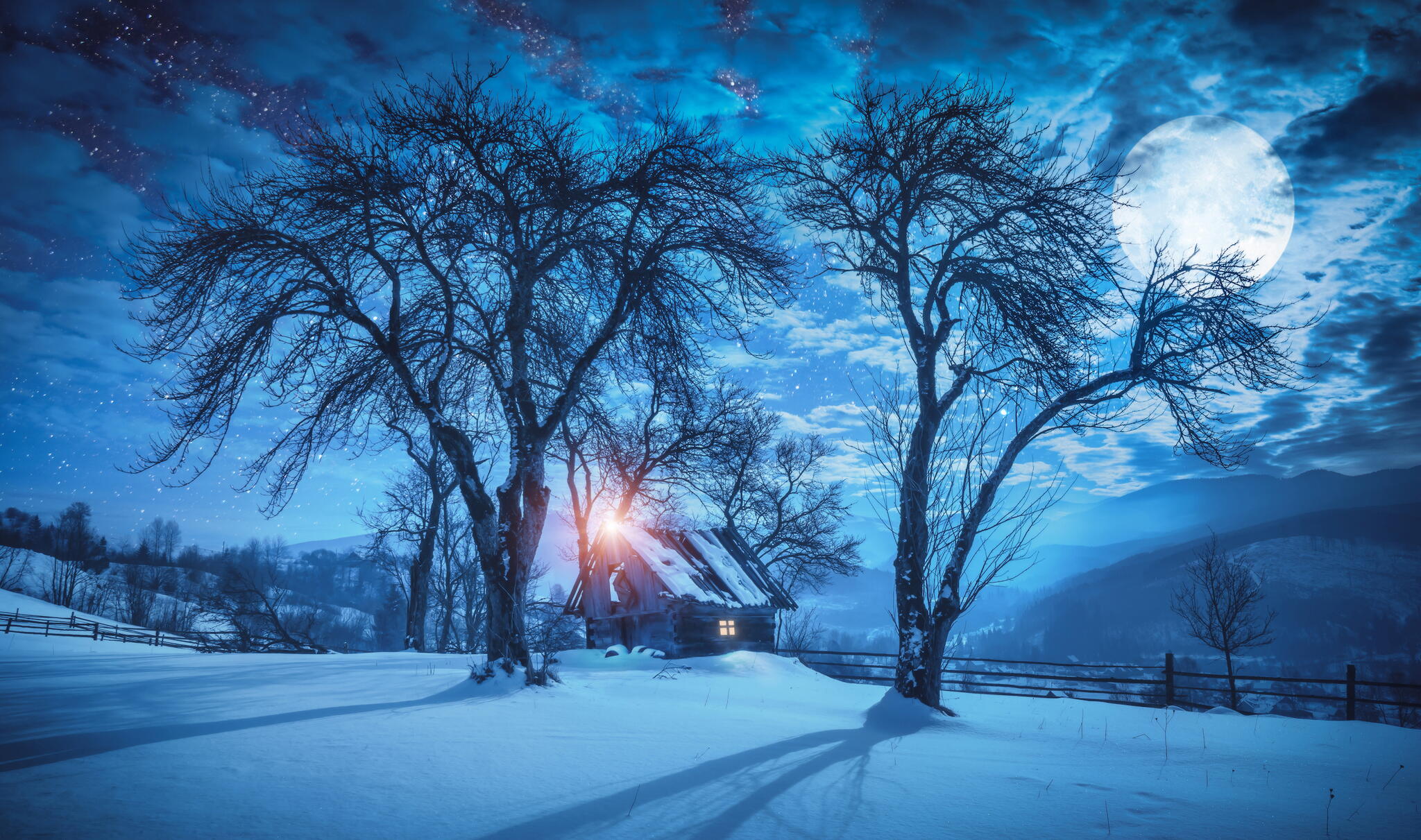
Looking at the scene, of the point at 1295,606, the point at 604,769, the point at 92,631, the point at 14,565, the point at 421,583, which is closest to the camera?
the point at 604,769

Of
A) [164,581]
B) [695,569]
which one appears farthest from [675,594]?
[164,581]

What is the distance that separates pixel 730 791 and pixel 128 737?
4443mm

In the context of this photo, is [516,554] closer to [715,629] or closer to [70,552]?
[715,629]

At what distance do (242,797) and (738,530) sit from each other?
23.1m

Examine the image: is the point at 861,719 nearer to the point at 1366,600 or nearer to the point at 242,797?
the point at 242,797

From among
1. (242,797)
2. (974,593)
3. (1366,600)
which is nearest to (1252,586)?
(974,593)

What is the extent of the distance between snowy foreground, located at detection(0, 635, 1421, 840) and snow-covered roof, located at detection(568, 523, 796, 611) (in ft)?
32.4

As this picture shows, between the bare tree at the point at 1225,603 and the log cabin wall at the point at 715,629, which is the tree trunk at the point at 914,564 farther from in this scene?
the bare tree at the point at 1225,603

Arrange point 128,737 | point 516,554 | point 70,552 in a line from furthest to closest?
1. point 70,552
2. point 516,554
3. point 128,737

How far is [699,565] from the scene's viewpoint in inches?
792

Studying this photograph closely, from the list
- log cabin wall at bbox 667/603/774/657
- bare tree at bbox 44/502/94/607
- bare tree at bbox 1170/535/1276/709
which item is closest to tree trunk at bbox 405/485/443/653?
log cabin wall at bbox 667/603/774/657

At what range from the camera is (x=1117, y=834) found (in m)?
3.32

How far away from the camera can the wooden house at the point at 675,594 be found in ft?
59.9

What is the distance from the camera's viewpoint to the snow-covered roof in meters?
18.3
